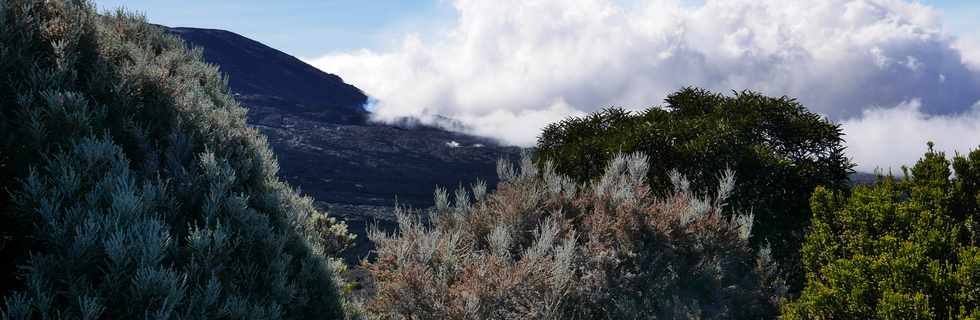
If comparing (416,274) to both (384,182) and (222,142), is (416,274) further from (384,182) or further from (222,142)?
(384,182)

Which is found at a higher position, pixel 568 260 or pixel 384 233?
pixel 568 260

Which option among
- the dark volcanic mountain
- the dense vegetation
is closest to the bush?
the dense vegetation

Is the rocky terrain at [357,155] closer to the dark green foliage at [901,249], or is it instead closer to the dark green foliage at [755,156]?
the dark green foliage at [755,156]

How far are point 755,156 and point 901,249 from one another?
14.4 ft

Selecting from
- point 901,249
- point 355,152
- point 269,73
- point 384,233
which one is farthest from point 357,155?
point 269,73

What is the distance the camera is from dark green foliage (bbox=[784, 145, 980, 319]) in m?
6.10

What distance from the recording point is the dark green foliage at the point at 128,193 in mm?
3443

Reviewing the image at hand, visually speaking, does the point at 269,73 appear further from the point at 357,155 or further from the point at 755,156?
the point at 755,156

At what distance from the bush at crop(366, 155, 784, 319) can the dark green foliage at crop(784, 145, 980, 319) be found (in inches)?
40.1

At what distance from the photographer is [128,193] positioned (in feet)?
11.9

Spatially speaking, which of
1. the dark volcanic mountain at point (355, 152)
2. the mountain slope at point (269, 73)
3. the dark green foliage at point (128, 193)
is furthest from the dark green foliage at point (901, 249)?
the mountain slope at point (269, 73)

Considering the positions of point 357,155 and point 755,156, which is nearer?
point 755,156

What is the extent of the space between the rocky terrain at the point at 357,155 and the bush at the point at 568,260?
10847 millimetres

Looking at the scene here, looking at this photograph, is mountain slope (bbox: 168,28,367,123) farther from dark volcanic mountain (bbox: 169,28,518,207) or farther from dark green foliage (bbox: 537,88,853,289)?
dark green foliage (bbox: 537,88,853,289)
